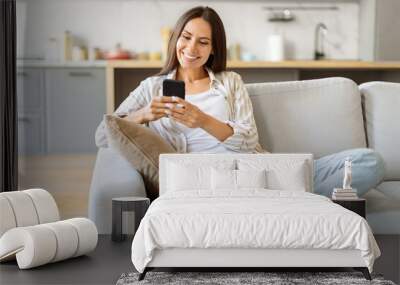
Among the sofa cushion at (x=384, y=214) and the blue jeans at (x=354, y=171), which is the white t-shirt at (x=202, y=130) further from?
the sofa cushion at (x=384, y=214)

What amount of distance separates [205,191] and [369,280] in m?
0.67

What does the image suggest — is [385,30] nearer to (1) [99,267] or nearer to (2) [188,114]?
(2) [188,114]

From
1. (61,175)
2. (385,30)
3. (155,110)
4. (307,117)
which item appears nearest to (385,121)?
(307,117)

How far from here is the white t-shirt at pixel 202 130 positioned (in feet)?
10.9

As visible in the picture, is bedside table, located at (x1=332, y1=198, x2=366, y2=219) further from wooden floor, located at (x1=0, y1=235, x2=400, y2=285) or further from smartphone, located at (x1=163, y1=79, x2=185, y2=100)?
smartphone, located at (x1=163, y1=79, x2=185, y2=100)

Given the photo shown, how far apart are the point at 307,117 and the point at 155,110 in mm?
797

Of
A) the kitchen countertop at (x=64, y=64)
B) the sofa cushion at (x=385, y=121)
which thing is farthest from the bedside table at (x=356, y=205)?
the kitchen countertop at (x=64, y=64)

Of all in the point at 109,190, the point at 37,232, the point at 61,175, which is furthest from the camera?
the point at 61,175

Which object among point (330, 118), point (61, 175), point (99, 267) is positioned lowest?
point (61, 175)

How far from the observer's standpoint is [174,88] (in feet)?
10.6

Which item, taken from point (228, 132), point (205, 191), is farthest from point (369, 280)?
point (228, 132)

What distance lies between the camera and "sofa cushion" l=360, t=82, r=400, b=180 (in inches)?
143

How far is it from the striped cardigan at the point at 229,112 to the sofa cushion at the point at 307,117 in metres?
0.19

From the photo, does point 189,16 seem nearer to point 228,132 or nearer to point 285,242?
point 228,132
